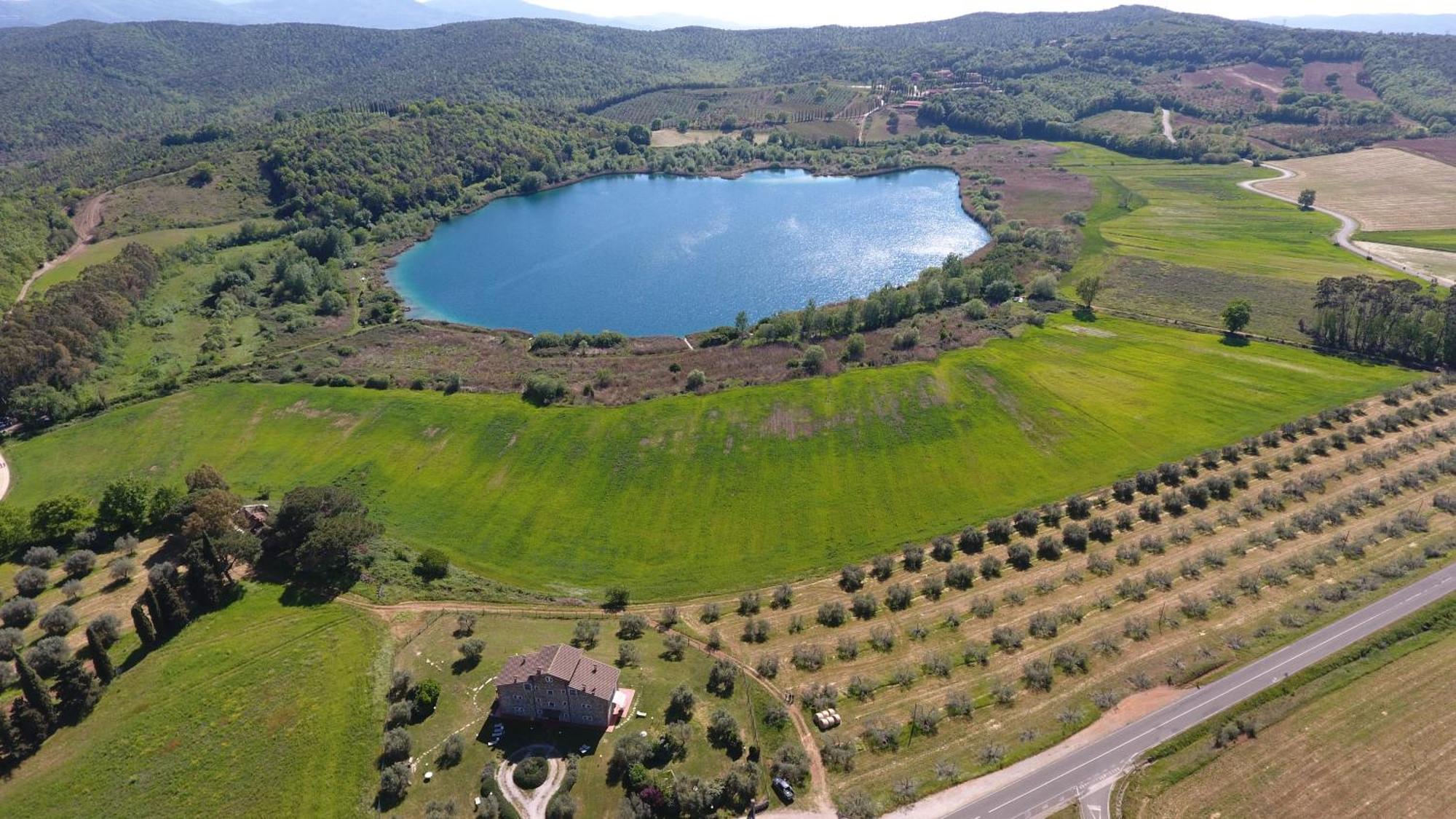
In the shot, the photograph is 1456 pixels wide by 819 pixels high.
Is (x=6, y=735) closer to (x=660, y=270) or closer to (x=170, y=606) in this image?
(x=170, y=606)

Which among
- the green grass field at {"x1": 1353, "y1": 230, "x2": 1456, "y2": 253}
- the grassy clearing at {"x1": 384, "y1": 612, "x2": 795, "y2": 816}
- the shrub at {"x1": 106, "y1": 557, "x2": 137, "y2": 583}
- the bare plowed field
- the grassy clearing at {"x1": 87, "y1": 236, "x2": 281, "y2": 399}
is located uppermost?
the green grass field at {"x1": 1353, "y1": 230, "x2": 1456, "y2": 253}

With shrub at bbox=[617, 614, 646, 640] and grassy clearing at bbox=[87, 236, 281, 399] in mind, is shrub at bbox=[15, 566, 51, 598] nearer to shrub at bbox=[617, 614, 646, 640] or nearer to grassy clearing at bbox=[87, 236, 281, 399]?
grassy clearing at bbox=[87, 236, 281, 399]

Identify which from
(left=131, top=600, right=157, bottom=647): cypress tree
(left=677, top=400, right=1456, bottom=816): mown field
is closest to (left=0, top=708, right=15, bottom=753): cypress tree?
(left=131, top=600, right=157, bottom=647): cypress tree

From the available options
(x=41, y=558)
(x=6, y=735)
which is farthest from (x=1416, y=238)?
(x=41, y=558)

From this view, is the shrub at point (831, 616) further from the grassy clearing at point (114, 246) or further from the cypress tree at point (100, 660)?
the grassy clearing at point (114, 246)

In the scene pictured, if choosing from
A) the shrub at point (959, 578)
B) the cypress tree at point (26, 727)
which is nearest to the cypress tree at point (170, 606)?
the cypress tree at point (26, 727)

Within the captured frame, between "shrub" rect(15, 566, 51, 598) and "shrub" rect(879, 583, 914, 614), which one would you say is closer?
"shrub" rect(879, 583, 914, 614)

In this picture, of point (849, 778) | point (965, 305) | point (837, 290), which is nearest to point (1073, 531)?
point (849, 778)

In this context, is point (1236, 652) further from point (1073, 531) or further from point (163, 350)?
point (163, 350)
